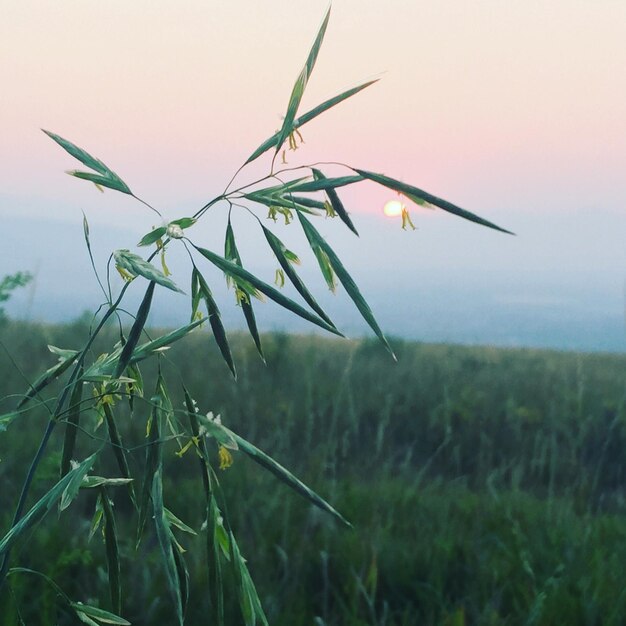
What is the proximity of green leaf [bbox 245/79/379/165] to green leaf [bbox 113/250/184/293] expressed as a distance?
0.19 meters

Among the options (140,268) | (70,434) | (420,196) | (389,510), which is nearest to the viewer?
(140,268)

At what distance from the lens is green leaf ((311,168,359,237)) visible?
0.89 meters

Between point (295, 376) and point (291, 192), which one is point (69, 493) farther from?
point (295, 376)

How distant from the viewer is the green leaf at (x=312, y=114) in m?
0.87

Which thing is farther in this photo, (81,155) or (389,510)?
(389,510)

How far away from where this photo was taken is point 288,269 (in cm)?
91

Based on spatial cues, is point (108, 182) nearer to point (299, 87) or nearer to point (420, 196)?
point (299, 87)

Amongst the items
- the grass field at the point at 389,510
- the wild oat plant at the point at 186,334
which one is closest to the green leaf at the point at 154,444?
the wild oat plant at the point at 186,334

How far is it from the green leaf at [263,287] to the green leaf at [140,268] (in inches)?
3.3

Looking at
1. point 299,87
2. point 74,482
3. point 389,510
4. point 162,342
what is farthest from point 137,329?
point 389,510

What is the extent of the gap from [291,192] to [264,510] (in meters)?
1.67

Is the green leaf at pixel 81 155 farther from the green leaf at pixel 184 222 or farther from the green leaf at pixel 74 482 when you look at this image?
the green leaf at pixel 74 482

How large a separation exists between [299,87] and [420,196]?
170mm

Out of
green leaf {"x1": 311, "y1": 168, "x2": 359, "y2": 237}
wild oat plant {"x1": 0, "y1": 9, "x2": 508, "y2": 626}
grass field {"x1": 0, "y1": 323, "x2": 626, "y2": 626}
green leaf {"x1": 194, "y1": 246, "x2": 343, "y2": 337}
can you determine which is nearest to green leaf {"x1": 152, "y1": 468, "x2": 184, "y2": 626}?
wild oat plant {"x1": 0, "y1": 9, "x2": 508, "y2": 626}
